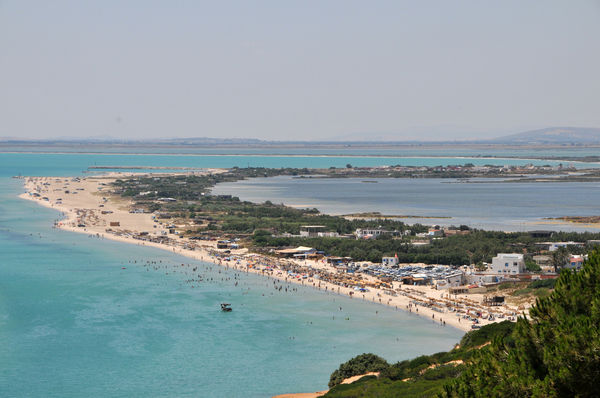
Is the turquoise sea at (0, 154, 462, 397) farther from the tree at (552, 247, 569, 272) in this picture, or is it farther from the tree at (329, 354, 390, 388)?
the tree at (552, 247, 569, 272)

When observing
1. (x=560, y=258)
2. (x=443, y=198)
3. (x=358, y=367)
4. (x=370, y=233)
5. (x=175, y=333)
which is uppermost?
(x=560, y=258)

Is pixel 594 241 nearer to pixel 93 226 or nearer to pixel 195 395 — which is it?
pixel 195 395

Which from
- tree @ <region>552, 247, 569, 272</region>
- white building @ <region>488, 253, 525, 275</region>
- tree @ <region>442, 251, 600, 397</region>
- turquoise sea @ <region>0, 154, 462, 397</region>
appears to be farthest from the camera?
tree @ <region>552, 247, 569, 272</region>

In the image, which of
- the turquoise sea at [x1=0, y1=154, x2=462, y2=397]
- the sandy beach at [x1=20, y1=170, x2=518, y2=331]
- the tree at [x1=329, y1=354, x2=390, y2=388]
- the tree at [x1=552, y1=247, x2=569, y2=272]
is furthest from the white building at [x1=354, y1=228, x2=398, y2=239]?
the tree at [x1=329, y1=354, x2=390, y2=388]

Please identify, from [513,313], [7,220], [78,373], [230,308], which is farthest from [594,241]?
[7,220]

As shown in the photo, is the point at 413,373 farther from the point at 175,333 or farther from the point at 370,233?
the point at 370,233

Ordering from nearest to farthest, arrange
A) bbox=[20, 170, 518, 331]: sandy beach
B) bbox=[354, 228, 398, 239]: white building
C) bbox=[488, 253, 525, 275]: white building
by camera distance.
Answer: bbox=[20, 170, 518, 331]: sandy beach < bbox=[488, 253, 525, 275]: white building < bbox=[354, 228, 398, 239]: white building

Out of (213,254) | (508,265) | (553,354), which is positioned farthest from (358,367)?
(213,254)

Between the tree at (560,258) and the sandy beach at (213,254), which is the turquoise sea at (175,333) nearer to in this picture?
the sandy beach at (213,254)
